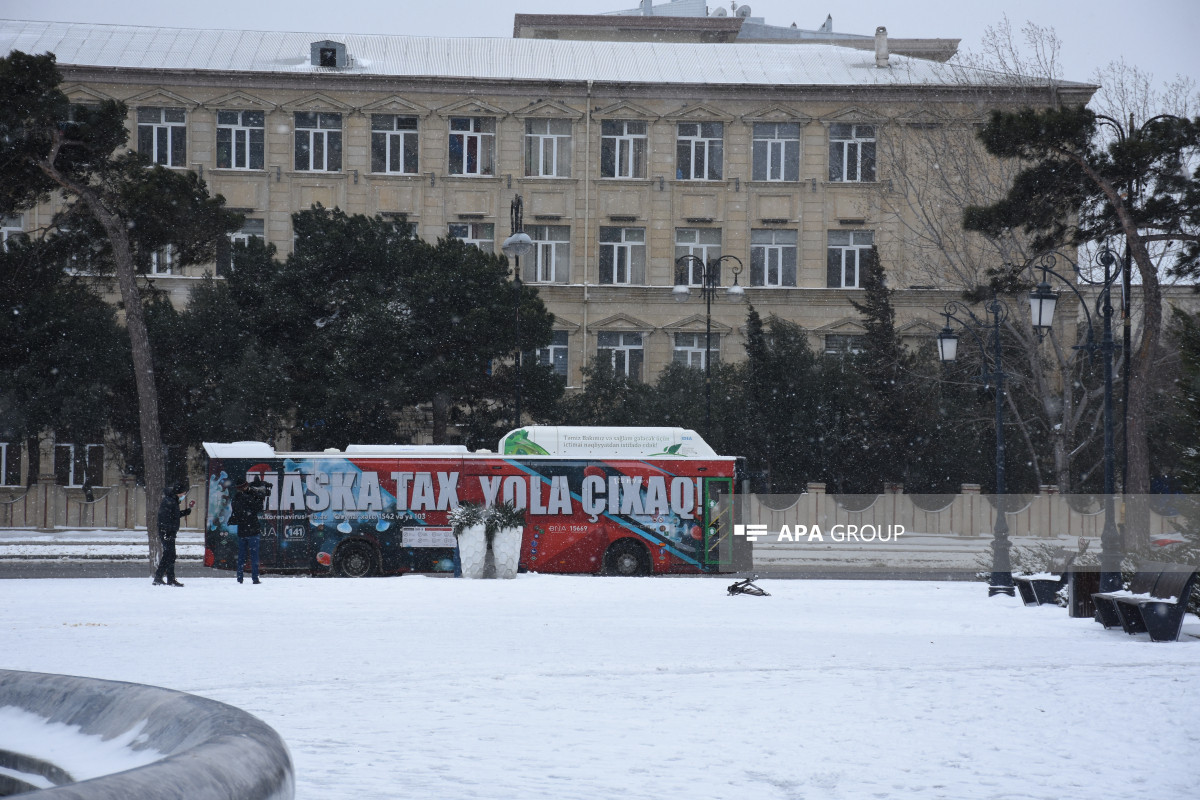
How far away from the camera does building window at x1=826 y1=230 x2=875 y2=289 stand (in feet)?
153

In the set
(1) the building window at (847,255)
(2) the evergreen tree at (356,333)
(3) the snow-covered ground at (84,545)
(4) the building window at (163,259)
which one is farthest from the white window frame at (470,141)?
(3) the snow-covered ground at (84,545)

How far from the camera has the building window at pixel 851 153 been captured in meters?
46.9

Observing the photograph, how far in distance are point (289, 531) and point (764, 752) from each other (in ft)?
69.1

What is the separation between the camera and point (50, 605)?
15.9 m

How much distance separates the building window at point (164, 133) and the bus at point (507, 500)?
22.3m

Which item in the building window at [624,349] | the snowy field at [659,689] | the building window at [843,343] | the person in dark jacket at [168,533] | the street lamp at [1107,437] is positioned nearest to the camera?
the snowy field at [659,689]

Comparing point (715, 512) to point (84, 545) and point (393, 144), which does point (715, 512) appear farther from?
point (393, 144)

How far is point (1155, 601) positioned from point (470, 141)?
37255mm

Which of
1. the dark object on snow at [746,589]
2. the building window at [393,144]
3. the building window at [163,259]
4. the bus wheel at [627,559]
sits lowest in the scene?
the bus wheel at [627,559]

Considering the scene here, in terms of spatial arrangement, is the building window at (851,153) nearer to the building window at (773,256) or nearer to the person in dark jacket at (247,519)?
the building window at (773,256)

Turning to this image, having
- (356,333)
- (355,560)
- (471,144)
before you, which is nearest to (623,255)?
(471,144)

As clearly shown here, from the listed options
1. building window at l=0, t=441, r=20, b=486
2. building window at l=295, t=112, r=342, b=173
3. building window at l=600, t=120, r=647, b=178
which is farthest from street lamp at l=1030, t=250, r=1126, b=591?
building window at l=0, t=441, r=20, b=486

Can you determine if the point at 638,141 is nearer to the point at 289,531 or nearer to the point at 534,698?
the point at 289,531

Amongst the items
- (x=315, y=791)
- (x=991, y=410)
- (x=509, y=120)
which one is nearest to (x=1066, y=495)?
(x=991, y=410)
